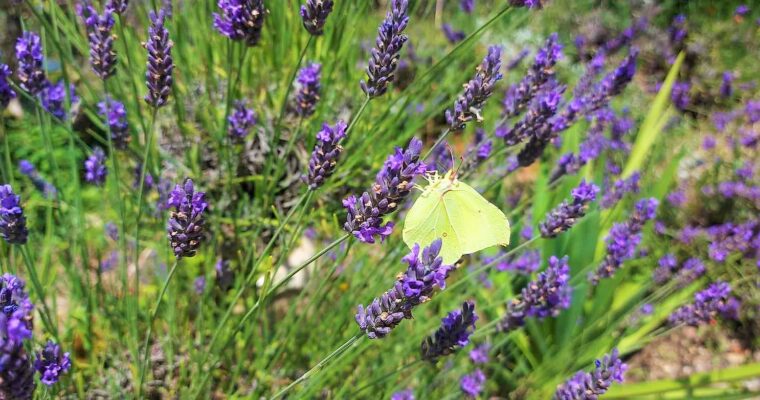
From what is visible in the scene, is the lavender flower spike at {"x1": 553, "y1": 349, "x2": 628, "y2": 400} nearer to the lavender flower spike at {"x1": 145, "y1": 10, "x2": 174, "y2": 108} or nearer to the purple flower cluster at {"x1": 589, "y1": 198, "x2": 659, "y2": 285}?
the purple flower cluster at {"x1": 589, "y1": 198, "x2": 659, "y2": 285}

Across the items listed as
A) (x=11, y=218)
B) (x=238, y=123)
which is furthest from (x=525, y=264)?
(x=11, y=218)

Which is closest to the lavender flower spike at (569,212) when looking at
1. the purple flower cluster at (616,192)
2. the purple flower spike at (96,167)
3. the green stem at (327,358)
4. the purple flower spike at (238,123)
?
the green stem at (327,358)

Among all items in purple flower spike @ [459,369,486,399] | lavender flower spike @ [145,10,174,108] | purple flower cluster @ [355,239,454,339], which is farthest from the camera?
purple flower spike @ [459,369,486,399]

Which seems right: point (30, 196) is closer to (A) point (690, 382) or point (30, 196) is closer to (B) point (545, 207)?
(B) point (545, 207)

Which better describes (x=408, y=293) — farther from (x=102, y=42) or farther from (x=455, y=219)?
(x=102, y=42)

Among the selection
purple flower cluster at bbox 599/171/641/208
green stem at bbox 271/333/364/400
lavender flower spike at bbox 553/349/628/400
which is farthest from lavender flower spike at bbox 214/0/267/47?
purple flower cluster at bbox 599/171/641/208

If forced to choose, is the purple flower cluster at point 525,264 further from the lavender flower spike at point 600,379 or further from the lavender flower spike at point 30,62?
the lavender flower spike at point 30,62
